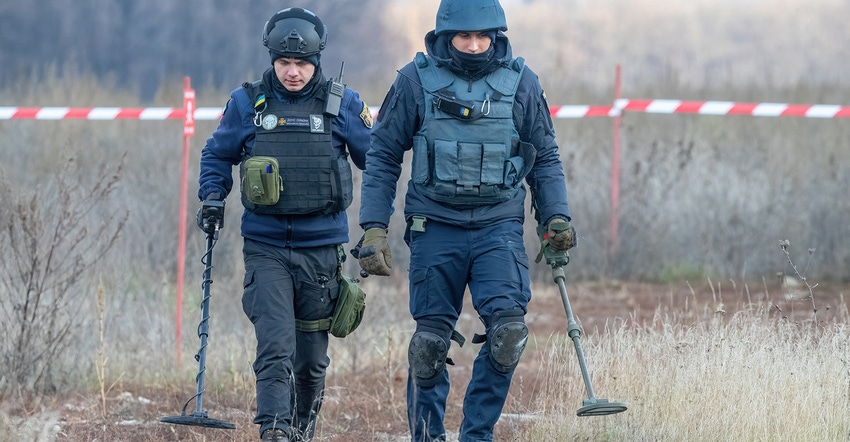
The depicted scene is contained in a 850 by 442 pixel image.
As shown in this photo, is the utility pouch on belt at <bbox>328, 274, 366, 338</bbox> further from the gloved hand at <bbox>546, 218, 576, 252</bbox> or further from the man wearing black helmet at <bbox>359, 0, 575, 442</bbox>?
the gloved hand at <bbox>546, 218, 576, 252</bbox>

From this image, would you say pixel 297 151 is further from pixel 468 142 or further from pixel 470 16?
pixel 470 16

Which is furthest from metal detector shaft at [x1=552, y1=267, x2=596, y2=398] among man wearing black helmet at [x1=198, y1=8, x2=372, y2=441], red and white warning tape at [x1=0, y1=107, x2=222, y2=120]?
red and white warning tape at [x1=0, y1=107, x2=222, y2=120]

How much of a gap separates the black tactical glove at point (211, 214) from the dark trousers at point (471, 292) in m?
0.85

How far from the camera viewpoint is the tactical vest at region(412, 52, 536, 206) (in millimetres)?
5254

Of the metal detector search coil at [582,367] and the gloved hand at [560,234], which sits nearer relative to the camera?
the metal detector search coil at [582,367]

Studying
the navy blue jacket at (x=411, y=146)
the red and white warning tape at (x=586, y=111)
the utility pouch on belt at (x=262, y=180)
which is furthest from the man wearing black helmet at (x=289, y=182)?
the red and white warning tape at (x=586, y=111)

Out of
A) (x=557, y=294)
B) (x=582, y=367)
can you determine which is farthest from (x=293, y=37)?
(x=557, y=294)

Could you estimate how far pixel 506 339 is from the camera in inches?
202

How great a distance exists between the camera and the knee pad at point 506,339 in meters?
5.13

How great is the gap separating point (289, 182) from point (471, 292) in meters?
0.90

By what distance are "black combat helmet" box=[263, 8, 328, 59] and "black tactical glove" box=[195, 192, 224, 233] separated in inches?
26.5

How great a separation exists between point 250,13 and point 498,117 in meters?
27.2

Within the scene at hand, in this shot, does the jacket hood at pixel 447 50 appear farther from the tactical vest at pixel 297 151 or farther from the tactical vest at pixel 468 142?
the tactical vest at pixel 297 151

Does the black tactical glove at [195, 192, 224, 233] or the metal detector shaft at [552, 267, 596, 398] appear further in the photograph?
the black tactical glove at [195, 192, 224, 233]
